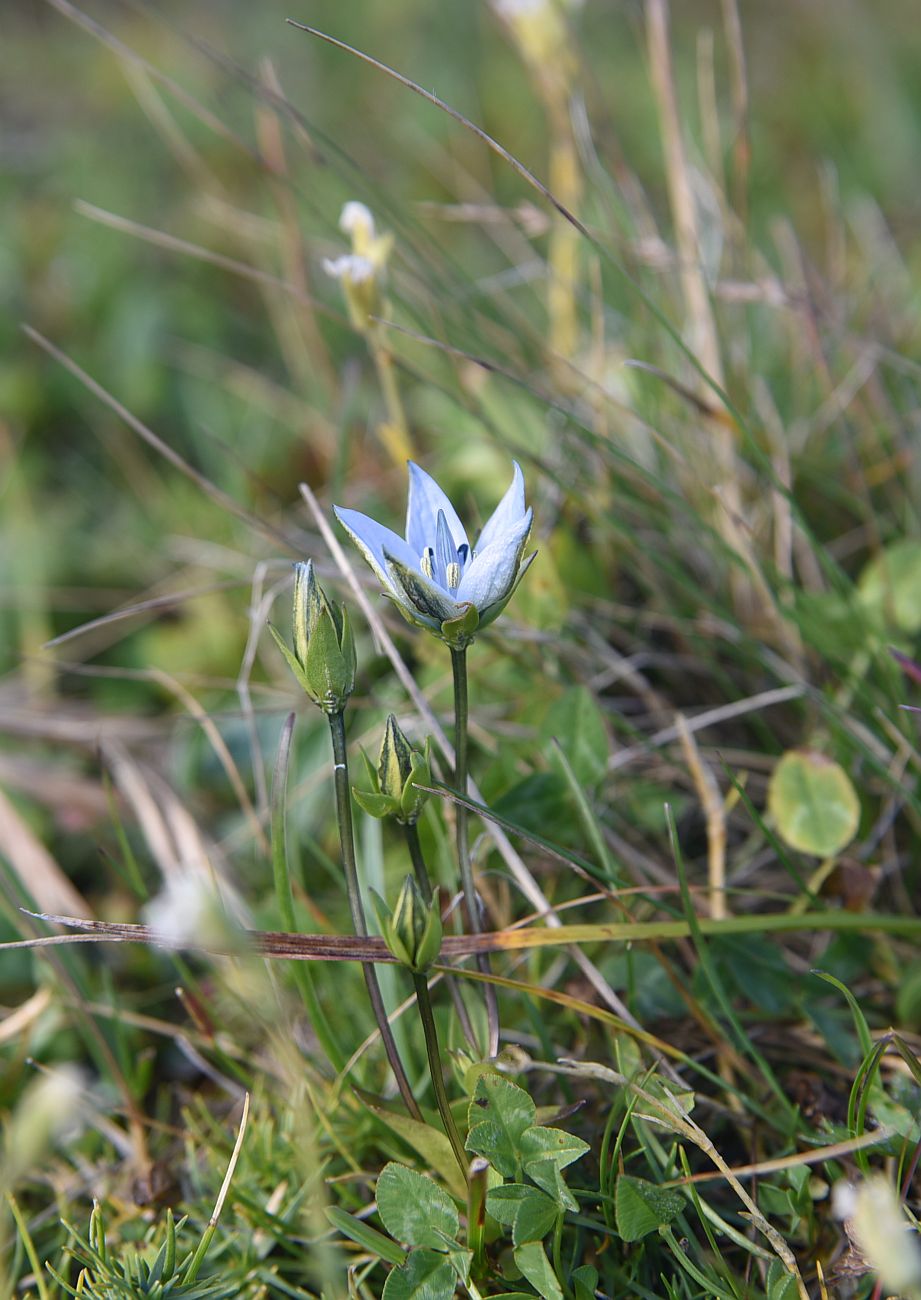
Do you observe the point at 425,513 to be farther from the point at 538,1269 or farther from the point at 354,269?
the point at 538,1269

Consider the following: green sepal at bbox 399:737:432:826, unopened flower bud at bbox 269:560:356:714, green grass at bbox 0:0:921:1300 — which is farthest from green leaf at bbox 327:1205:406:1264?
unopened flower bud at bbox 269:560:356:714

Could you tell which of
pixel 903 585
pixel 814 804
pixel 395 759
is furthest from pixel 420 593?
pixel 903 585

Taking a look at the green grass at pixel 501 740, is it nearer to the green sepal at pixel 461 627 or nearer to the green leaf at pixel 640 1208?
the green leaf at pixel 640 1208

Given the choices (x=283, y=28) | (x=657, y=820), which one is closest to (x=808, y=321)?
(x=657, y=820)

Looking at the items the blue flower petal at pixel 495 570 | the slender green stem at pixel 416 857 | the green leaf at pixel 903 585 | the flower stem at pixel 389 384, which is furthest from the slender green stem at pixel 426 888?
the green leaf at pixel 903 585

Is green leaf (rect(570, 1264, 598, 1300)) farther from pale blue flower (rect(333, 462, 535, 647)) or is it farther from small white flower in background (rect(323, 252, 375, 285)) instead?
small white flower in background (rect(323, 252, 375, 285))

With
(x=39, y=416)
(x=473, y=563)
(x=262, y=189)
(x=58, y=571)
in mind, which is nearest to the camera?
(x=473, y=563)

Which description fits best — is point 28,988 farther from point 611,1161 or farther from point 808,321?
point 808,321
